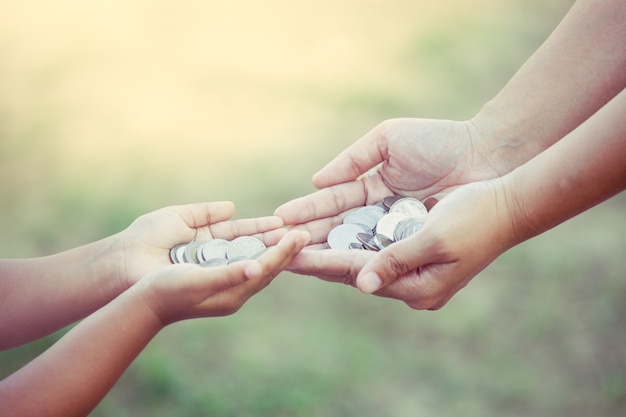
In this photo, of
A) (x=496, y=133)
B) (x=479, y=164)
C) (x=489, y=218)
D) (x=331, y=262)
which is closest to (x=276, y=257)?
(x=331, y=262)

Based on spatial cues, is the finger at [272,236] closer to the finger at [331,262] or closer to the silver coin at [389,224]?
the finger at [331,262]

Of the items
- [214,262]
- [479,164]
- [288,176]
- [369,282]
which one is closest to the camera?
[369,282]

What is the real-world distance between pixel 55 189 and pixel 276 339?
6.21ft

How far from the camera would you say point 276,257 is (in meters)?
2.36

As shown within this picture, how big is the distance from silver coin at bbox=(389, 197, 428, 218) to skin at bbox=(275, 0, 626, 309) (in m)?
0.10

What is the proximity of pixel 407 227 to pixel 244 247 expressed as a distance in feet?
2.00

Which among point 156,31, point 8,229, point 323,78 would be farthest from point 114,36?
point 8,229

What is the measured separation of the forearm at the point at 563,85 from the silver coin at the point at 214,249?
47.3 inches

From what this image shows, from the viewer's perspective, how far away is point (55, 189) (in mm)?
4922

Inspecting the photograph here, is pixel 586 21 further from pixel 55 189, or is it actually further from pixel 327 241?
pixel 55 189

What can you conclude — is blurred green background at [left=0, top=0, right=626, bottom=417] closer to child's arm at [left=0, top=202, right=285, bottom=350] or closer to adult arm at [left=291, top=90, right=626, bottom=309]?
child's arm at [left=0, top=202, right=285, bottom=350]

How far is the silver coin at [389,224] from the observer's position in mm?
2973

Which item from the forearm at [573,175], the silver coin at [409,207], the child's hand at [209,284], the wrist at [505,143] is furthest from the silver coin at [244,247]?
the wrist at [505,143]

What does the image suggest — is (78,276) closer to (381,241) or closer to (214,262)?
(214,262)
